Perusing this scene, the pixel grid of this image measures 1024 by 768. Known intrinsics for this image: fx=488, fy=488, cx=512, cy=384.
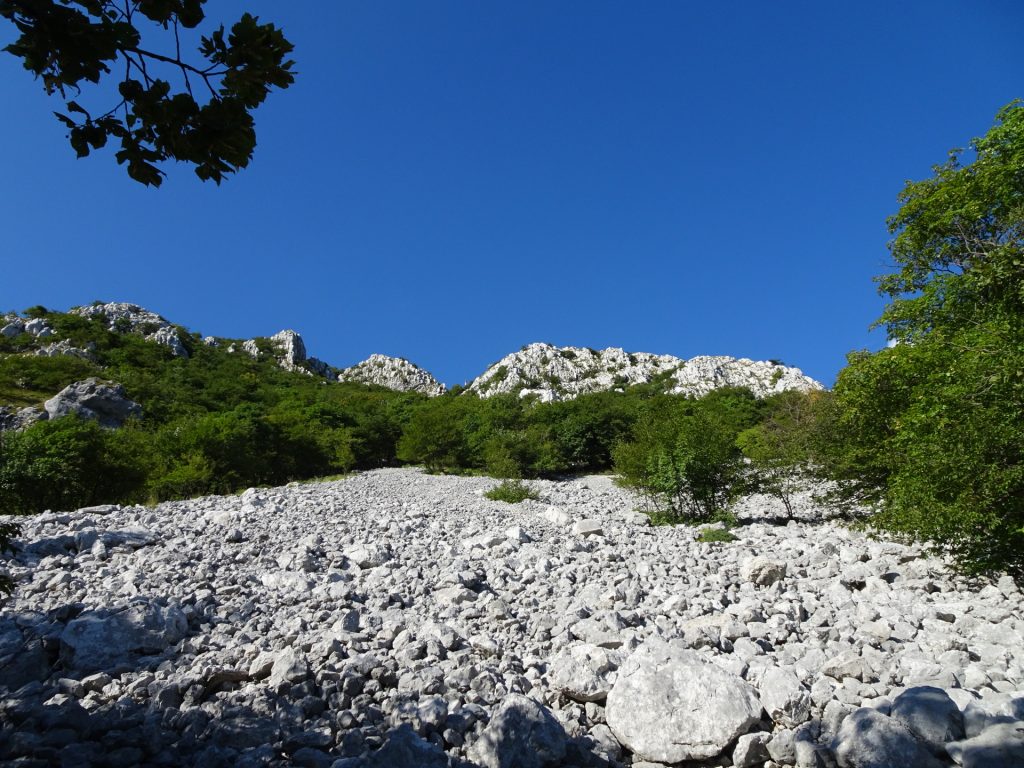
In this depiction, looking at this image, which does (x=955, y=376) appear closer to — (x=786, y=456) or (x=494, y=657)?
(x=786, y=456)

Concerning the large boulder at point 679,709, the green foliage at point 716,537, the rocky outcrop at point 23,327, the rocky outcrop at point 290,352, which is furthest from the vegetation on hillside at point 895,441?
the rocky outcrop at point 290,352

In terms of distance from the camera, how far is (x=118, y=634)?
17.8ft

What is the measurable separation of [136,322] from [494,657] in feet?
369

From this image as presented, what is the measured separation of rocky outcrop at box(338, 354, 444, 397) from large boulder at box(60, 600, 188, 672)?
11967cm

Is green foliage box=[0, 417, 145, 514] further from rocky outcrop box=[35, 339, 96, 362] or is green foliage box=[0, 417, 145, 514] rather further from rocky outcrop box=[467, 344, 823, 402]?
rocky outcrop box=[467, 344, 823, 402]

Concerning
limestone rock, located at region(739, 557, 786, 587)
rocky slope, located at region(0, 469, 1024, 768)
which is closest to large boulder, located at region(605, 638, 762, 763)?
rocky slope, located at region(0, 469, 1024, 768)

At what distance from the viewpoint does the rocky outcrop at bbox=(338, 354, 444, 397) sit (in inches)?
5015

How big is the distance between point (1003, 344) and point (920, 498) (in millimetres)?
2708

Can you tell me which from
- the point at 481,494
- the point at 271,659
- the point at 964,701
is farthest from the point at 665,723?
the point at 481,494

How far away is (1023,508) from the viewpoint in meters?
7.10

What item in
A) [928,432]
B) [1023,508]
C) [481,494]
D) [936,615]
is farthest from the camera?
[481,494]

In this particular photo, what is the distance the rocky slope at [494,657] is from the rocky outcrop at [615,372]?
97.4 metres

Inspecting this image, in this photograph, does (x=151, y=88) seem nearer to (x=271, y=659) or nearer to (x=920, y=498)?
(x=271, y=659)

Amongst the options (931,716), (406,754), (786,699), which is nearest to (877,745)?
(931,716)
